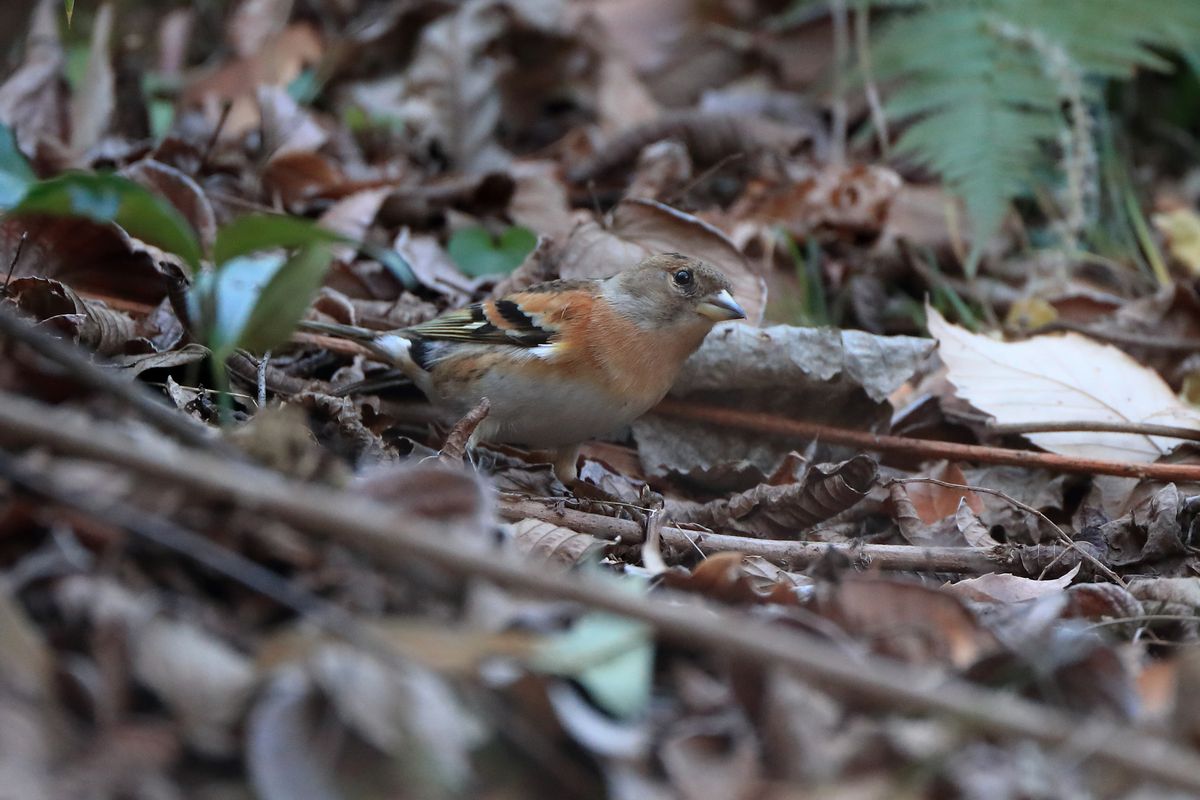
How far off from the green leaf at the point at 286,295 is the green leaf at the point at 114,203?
173 mm

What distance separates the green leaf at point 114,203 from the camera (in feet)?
8.02

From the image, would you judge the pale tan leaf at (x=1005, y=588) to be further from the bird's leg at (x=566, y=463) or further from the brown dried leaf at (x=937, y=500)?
the bird's leg at (x=566, y=463)

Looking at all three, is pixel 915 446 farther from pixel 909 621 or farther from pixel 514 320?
pixel 909 621

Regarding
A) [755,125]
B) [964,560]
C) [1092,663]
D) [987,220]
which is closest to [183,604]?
[1092,663]

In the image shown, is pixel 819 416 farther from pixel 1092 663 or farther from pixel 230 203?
pixel 230 203

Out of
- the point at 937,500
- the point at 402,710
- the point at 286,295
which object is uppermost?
the point at 286,295

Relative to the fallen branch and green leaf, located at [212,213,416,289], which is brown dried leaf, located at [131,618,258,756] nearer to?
green leaf, located at [212,213,416,289]

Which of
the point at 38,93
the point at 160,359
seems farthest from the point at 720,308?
the point at 38,93

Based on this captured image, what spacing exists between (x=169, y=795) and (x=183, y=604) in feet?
1.17

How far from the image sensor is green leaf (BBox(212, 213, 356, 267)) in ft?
7.95

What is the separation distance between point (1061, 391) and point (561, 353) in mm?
1861

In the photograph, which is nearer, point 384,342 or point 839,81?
point 384,342

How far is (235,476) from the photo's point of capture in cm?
194

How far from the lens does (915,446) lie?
432 cm
